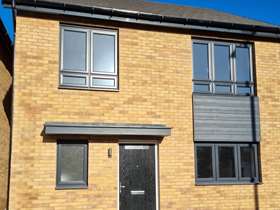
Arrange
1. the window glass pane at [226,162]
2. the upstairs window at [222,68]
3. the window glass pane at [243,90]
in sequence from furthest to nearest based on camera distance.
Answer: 1. the window glass pane at [243,90]
2. the upstairs window at [222,68]
3. the window glass pane at [226,162]

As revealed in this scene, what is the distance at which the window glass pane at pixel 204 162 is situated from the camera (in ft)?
32.7

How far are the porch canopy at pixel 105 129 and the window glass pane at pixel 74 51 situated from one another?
1512 mm

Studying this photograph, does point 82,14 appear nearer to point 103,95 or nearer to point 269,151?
point 103,95

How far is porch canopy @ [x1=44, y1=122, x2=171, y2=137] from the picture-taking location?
28.2 ft

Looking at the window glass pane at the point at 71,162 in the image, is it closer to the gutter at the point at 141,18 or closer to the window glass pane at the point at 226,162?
the gutter at the point at 141,18

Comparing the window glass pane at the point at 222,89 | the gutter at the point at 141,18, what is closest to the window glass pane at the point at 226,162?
the window glass pane at the point at 222,89

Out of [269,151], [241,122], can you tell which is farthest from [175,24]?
[269,151]

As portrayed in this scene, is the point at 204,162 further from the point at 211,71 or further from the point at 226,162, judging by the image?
the point at 211,71

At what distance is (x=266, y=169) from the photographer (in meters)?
10.4

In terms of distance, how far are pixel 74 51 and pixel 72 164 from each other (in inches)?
112

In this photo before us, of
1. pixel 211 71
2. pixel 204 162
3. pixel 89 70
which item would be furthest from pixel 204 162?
pixel 89 70

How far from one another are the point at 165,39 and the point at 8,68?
17.0 feet

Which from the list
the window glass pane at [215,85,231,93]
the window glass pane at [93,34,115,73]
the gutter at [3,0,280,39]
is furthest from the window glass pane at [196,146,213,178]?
the gutter at [3,0,280,39]

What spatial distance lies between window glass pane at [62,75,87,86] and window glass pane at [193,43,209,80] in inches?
122
